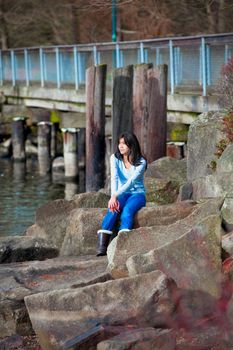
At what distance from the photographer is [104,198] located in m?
11.8

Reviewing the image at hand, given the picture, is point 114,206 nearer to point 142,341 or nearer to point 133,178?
point 133,178

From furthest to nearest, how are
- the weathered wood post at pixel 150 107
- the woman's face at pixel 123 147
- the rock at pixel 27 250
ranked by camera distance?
the weathered wood post at pixel 150 107, the rock at pixel 27 250, the woman's face at pixel 123 147

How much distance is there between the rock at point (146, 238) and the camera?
29.7 ft

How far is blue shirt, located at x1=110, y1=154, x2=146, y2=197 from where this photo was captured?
34.7ft

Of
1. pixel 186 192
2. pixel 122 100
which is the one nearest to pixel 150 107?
pixel 122 100

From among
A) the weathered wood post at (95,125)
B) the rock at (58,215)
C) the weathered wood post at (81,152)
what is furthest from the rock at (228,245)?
the weathered wood post at (81,152)

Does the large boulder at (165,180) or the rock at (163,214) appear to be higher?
the rock at (163,214)

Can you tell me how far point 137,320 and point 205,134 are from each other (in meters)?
5.50

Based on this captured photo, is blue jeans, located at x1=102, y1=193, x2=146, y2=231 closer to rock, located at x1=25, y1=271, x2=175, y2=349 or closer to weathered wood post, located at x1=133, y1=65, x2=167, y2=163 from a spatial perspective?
rock, located at x1=25, y1=271, x2=175, y2=349

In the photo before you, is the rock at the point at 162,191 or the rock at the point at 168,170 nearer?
the rock at the point at 162,191

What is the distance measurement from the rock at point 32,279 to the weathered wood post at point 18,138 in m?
17.9

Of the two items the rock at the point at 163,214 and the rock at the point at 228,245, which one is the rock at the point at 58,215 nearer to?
the rock at the point at 163,214

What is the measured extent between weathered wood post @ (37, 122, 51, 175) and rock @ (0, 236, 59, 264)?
15224mm

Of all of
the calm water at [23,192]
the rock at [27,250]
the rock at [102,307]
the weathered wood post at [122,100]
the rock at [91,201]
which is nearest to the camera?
the rock at [102,307]
